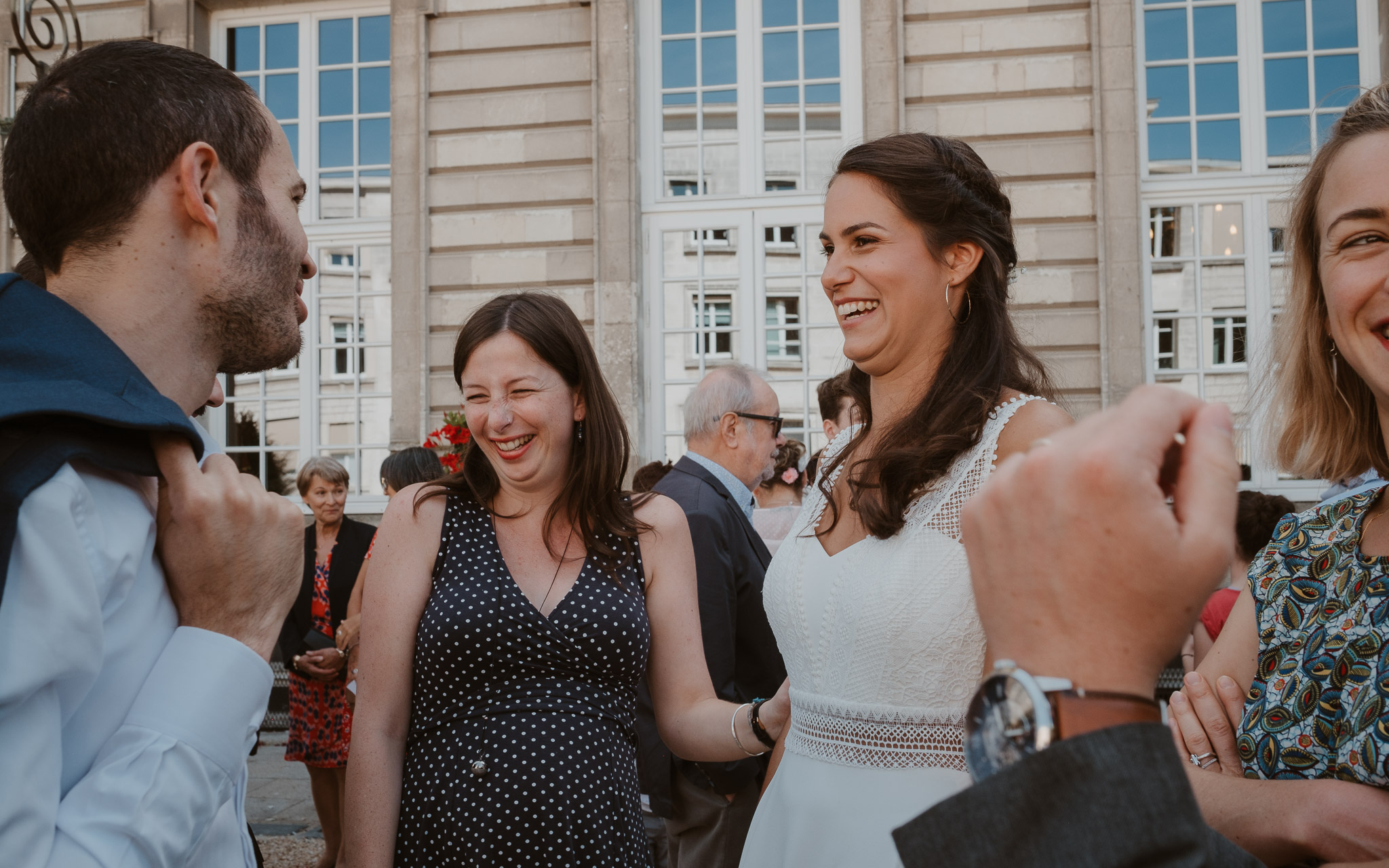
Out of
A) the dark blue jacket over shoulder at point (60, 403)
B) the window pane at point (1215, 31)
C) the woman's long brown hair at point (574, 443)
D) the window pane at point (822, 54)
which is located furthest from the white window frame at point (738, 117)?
the dark blue jacket over shoulder at point (60, 403)

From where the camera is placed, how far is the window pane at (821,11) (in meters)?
9.53

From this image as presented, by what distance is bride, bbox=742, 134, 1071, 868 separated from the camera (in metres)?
1.90

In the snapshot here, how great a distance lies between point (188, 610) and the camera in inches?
45.4

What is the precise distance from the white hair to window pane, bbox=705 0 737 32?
241 inches

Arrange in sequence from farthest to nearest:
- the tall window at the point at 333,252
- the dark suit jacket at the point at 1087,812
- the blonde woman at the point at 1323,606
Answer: the tall window at the point at 333,252
the blonde woman at the point at 1323,606
the dark suit jacket at the point at 1087,812

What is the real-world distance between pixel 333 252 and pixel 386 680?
29.8 ft

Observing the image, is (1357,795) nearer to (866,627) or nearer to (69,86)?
(866,627)

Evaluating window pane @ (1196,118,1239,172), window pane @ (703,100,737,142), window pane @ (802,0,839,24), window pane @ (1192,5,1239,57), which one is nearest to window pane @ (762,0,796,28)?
window pane @ (802,0,839,24)

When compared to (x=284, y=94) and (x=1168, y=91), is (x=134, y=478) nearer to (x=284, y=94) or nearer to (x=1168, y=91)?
(x=1168, y=91)

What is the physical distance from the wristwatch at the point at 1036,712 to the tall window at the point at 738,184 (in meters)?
8.82

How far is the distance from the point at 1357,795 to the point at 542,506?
190cm

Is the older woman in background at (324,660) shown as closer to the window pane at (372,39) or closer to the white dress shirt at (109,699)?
the white dress shirt at (109,699)

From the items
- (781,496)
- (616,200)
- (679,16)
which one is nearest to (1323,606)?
(781,496)

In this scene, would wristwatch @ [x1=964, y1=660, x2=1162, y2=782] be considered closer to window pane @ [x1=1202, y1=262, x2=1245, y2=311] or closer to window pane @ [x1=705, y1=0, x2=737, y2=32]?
window pane @ [x1=1202, y1=262, x2=1245, y2=311]
